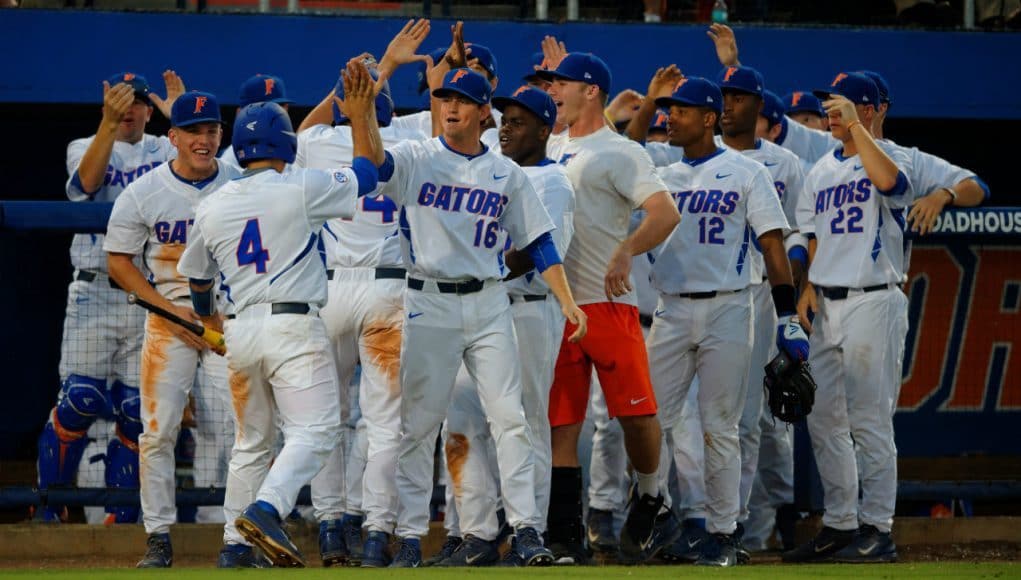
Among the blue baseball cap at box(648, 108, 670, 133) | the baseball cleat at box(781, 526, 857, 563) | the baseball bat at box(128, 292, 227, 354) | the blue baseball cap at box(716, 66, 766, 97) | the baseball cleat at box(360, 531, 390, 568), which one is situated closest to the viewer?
the baseball bat at box(128, 292, 227, 354)

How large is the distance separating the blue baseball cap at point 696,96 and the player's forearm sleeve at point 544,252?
110 centimetres

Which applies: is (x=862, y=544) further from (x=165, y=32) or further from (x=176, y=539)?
(x=165, y=32)

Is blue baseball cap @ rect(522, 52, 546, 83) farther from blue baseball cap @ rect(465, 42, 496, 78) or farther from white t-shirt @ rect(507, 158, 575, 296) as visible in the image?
white t-shirt @ rect(507, 158, 575, 296)

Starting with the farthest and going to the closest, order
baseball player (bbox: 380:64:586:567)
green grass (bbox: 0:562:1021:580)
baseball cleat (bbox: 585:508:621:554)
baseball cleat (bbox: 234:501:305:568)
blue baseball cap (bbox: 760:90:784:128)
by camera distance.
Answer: blue baseball cap (bbox: 760:90:784:128) < baseball cleat (bbox: 585:508:621:554) < baseball player (bbox: 380:64:586:567) < baseball cleat (bbox: 234:501:305:568) < green grass (bbox: 0:562:1021:580)

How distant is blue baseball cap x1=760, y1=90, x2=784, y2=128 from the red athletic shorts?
189 cm

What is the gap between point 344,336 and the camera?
253 inches

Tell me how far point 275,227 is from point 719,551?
7.68 feet

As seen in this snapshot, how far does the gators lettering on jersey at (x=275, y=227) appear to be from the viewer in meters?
5.54

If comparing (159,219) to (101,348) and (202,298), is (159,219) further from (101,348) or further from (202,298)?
(101,348)

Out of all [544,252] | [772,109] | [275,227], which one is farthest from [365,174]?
[772,109]

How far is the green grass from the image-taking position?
5012mm

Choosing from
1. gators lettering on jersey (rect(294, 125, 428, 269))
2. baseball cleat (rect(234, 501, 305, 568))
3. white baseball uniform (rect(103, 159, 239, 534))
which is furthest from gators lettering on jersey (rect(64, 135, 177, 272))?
baseball cleat (rect(234, 501, 305, 568))

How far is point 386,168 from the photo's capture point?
5797 millimetres

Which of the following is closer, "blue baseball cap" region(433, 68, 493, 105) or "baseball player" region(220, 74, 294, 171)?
"blue baseball cap" region(433, 68, 493, 105)
